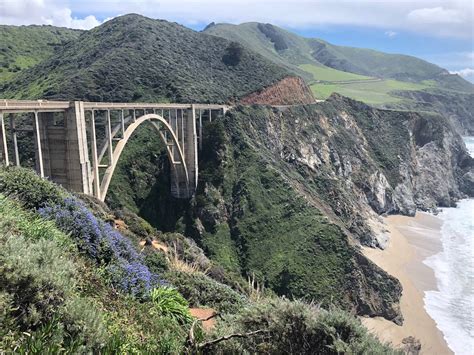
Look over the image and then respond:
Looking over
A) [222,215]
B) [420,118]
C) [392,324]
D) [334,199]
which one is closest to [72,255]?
[392,324]

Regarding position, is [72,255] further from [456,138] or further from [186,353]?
[456,138]

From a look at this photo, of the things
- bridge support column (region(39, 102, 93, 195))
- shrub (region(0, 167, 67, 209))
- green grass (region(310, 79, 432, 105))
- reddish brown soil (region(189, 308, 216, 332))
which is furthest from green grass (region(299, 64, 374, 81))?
shrub (region(0, 167, 67, 209))

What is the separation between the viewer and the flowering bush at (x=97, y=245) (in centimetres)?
897

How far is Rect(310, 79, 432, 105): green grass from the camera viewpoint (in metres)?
140

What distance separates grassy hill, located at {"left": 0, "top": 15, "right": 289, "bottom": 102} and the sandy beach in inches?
1357

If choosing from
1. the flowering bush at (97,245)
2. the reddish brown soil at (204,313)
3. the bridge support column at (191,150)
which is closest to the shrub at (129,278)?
the flowering bush at (97,245)

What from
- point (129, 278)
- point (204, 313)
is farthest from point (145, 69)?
point (129, 278)

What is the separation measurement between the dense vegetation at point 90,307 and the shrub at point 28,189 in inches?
1.0

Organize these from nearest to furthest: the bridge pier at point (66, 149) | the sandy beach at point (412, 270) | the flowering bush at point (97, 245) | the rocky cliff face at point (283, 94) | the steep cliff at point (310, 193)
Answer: the flowering bush at point (97, 245) → the bridge pier at point (66, 149) → the sandy beach at point (412, 270) → the steep cliff at point (310, 193) → the rocky cliff face at point (283, 94)

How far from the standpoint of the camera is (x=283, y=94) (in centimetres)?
7475

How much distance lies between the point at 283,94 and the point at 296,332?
69733 mm

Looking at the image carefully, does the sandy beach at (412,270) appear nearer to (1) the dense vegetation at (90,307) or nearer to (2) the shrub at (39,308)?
(1) the dense vegetation at (90,307)

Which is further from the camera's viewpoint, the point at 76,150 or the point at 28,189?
the point at 76,150

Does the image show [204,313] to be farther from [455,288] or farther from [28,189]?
[455,288]
